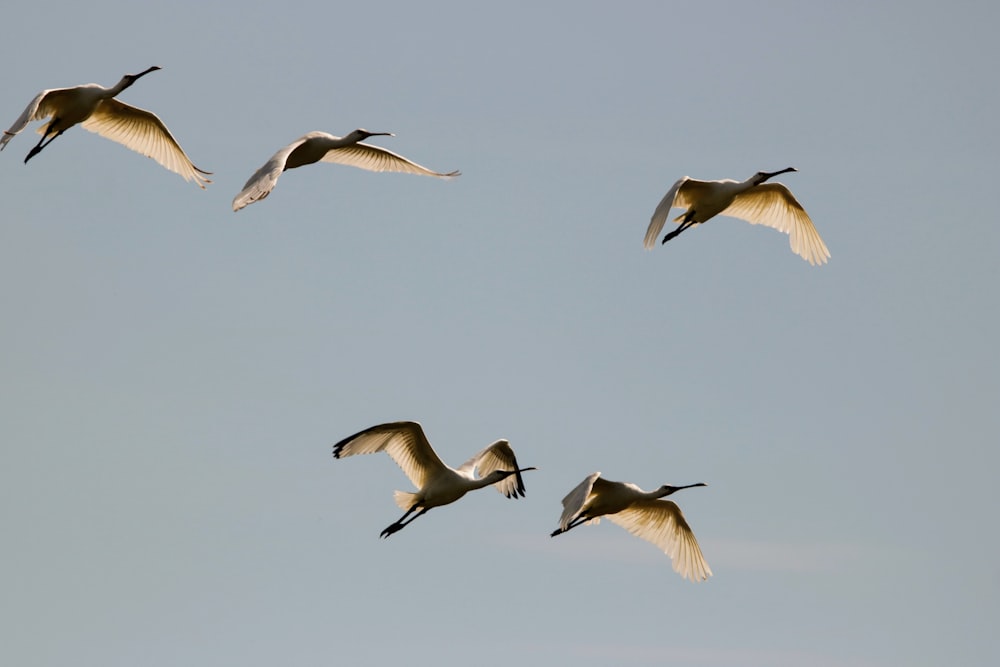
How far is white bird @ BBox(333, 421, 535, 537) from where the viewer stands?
85.5ft

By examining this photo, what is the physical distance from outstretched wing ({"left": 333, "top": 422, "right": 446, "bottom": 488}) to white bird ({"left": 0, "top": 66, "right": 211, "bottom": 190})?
7.75 metres

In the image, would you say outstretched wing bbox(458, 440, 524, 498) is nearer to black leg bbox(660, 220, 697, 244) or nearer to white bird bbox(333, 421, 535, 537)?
white bird bbox(333, 421, 535, 537)

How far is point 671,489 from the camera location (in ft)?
93.4

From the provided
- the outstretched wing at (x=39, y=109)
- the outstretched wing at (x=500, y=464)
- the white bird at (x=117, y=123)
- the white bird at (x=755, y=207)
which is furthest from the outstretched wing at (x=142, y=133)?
the white bird at (x=755, y=207)

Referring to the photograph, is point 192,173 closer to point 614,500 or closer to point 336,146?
point 336,146

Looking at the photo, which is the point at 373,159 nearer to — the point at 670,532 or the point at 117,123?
the point at 117,123

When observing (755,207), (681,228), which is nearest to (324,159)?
(681,228)

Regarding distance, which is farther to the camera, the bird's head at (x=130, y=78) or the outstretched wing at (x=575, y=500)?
the bird's head at (x=130, y=78)

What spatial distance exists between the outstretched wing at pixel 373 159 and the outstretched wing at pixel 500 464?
5.92 metres

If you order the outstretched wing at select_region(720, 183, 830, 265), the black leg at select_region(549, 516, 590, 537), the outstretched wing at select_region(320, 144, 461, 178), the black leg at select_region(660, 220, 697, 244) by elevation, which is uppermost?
the outstretched wing at select_region(320, 144, 461, 178)

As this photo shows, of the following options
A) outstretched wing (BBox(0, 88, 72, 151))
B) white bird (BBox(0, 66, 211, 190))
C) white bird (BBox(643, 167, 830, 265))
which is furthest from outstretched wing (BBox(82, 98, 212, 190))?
white bird (BBox(643, 167, 830, 265))

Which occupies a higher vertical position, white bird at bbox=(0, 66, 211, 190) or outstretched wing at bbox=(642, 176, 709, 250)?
white bird at bbox=(0, 66, 211, 190)

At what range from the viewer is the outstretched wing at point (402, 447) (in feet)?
84.7

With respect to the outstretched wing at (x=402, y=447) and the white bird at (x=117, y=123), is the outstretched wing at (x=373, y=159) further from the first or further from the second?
the outstretched wing at (x=402, y=447)
